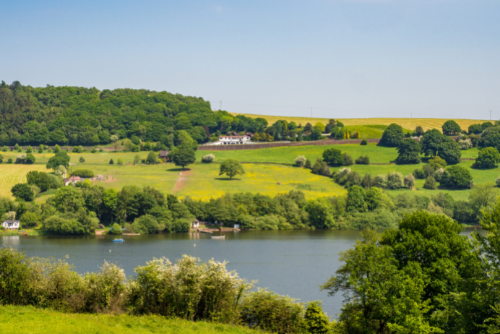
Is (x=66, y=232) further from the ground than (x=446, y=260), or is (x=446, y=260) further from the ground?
(x=446, y=260)

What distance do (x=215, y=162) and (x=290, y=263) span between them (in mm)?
77423

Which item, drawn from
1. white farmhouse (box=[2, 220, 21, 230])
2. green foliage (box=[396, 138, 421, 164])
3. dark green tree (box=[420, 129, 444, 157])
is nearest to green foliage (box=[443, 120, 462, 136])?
dark green tree (box=[420, 129, 444, 157])

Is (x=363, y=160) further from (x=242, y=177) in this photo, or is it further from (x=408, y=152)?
(x=242, y=177)

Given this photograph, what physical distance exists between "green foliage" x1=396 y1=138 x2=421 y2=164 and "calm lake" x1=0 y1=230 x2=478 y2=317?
48596 mm

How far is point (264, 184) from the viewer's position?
114 meters

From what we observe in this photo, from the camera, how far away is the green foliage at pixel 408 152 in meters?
134

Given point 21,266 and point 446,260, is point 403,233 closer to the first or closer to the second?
point 446,260

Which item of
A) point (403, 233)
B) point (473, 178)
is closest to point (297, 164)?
point (473, 178)

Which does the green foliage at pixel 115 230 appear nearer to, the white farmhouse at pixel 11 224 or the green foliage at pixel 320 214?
the white farmhouse at pixel 11 224

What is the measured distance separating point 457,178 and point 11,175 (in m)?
98.8

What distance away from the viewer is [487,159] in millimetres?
129250

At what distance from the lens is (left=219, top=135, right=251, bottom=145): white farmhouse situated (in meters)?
170

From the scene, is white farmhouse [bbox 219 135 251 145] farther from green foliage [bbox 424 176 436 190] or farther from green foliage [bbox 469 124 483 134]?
green foliage [bbox 469 124 483 134]

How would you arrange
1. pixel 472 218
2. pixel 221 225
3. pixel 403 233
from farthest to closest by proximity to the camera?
1. pixel 472 218
2. pixel 221 225
3. pixel 403 233
